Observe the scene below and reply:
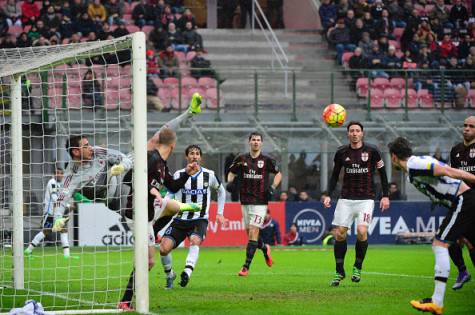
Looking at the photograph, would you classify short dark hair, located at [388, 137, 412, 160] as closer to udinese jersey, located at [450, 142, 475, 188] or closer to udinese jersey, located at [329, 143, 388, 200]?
udinese jersey, located at [450, 142, 475, 188]

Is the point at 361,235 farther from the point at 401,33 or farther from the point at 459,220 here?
the point at 401,33

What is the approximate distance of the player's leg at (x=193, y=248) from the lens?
13.9 meters

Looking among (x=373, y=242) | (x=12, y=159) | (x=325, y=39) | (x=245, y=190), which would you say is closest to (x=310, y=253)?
(x=373, y=242)

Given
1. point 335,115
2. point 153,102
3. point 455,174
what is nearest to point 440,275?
point 455,174

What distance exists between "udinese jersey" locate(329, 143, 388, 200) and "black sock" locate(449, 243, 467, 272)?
4.49 ft

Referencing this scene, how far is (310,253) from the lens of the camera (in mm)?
23203

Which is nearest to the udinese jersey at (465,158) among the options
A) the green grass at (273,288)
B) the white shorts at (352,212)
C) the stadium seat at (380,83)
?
the white shorts at (352,212)

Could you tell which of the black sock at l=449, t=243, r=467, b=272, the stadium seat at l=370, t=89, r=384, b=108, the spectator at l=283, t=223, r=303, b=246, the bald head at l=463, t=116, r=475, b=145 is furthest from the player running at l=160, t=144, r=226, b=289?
the stadium seat at l=370, t=89, r=384, b=108

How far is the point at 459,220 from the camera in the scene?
10.4m

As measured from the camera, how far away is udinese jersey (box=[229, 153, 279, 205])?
17.0 meters

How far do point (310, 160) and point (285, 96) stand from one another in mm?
3084

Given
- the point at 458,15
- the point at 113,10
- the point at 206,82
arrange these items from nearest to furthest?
the point at 206,82
the point at 113,10
the point at 458,15

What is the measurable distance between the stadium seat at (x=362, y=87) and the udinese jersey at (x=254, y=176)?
13303mm

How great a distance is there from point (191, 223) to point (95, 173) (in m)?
2.83
